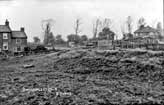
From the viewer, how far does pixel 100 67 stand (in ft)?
53.1

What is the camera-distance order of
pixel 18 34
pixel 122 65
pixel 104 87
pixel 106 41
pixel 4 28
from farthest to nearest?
pixel 18 34 → pixel 4 28 → pixel 106 41 → pixel 122 65 → pixel 104 87

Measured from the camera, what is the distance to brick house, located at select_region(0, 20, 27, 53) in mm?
38125

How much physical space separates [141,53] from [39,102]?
13.4 metres

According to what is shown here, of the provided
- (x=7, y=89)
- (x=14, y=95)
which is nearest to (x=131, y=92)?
(x=14, y=95)

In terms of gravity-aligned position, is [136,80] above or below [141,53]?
below

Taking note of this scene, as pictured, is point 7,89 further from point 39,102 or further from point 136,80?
point 136,80

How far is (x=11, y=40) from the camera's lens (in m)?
39.3

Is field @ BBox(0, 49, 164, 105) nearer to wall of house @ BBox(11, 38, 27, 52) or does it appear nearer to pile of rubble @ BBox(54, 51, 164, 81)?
pile of rubble @ BBox(54, 51, 164, 81)

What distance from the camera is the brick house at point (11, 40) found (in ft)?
125

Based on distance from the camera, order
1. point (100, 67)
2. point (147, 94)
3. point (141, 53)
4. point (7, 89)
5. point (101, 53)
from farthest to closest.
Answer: point (101, 53)
point (141, 53)
point (100, 67)
point (7, 89)
point (147, 94)

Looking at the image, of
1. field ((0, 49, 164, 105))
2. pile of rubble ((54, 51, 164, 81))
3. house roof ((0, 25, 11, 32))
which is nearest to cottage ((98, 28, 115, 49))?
pile of rubble ((54, 51, 164, 81))

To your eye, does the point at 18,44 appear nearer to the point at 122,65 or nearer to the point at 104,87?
the point at 122,65

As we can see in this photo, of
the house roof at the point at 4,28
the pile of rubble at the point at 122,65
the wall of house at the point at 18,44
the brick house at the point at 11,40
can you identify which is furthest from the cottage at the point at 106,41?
the house roof at the point at 4,28

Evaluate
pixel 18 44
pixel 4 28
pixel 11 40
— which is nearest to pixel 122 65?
pixel 18 44
